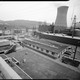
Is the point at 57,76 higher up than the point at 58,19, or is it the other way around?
the point at 58,19

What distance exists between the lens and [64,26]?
24.6m

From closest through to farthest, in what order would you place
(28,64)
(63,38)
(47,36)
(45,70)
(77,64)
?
(45,70) → (28,64) → (77,64) → (63,38) → (47,36)

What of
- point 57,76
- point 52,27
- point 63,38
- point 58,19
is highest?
point 58,19

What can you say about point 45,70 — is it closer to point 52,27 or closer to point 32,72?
point 32,72

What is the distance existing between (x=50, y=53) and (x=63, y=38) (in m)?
6.06

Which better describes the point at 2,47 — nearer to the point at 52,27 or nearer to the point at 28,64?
the point at 28,64

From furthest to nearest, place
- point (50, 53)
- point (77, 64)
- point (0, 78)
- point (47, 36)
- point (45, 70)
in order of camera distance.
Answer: point (47, 36), point (50, 53), point (77, 64), point (45, 70), point (0, 78)

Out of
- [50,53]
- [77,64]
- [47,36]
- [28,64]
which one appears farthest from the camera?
[47,36]

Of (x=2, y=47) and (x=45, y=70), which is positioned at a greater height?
(x=2, y=47)

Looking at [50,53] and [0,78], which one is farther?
[50,53]

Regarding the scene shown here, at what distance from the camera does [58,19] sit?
23.6 meters

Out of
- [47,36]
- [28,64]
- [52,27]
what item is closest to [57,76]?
[28,64]

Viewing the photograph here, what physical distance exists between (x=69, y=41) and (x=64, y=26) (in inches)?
541

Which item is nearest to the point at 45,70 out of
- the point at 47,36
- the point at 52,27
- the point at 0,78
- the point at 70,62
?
the point at 70,62
